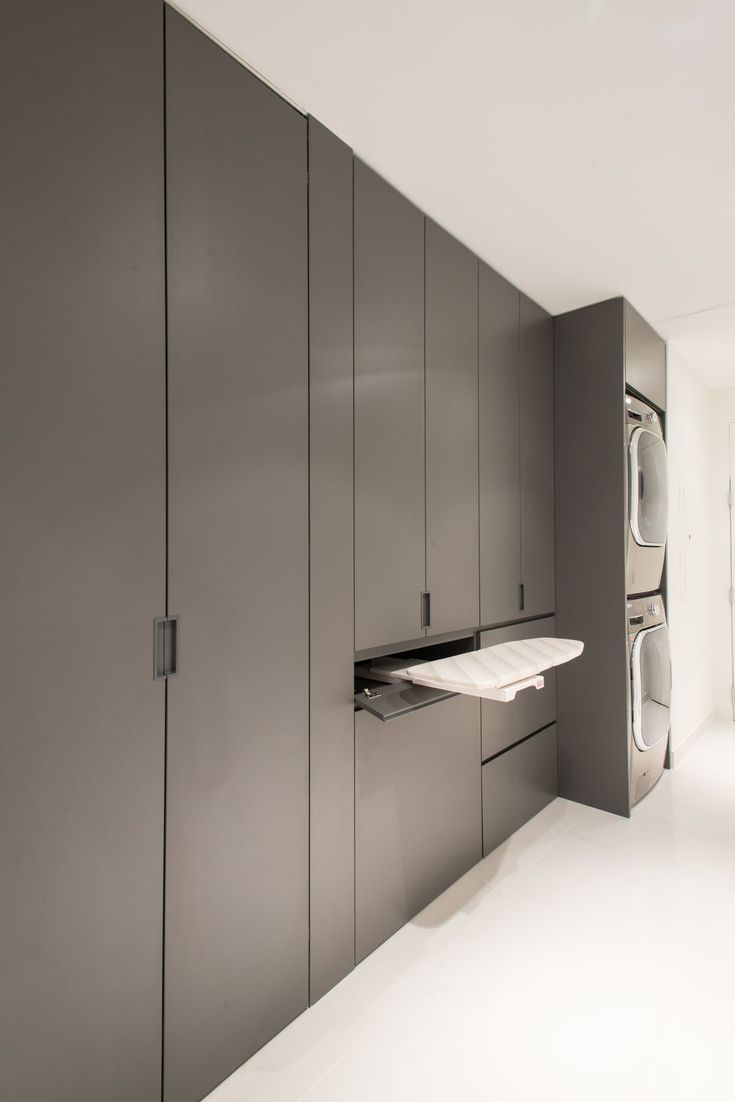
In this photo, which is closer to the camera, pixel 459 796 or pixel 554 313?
pixel 459 796

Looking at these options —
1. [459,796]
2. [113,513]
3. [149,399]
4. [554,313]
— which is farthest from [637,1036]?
[554,313]

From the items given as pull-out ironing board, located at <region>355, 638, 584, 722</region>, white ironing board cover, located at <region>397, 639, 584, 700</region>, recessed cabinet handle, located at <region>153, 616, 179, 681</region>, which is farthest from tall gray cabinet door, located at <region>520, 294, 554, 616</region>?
recessed cabinet handle, located at <region>153, 616, 179, 681</region>

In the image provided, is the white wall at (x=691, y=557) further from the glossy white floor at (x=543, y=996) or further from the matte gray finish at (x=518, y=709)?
the glossy white floor at (x=543, y=996)

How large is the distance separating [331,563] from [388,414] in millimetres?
593

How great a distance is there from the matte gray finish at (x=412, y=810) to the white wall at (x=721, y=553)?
328 cm

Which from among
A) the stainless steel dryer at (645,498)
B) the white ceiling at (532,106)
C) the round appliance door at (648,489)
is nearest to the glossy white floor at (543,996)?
the stainless steel dryer at (645,498)

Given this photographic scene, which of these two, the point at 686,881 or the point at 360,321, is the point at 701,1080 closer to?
the point at 686,881

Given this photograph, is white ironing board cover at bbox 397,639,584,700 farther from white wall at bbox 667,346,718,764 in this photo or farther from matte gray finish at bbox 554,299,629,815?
white wall at bbox 667,346,718,764

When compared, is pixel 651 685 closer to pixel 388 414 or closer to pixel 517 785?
pixel 517 785

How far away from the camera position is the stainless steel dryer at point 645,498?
283 centimetres

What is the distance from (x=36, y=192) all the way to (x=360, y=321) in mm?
963

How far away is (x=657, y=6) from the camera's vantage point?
1.28 metres

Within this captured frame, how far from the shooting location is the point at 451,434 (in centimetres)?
221

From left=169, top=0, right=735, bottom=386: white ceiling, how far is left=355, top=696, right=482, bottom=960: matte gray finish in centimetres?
187
